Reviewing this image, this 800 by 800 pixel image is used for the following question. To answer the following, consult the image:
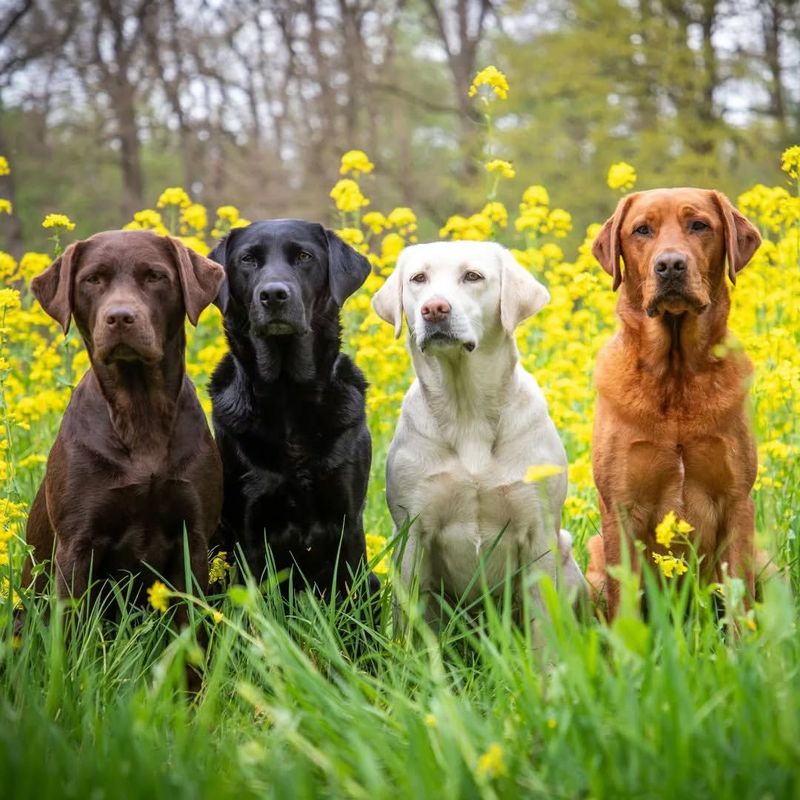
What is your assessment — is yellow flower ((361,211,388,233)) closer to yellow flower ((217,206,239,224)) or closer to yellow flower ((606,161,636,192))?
yellow flower ((217,206,239,224))

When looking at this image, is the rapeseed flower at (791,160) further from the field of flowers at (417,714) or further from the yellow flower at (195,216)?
the yellow flower at (195,216)

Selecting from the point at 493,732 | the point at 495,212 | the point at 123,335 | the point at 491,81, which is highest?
the point at 491,81

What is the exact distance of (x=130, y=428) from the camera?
3.51m

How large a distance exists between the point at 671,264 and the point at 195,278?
1.73 meters

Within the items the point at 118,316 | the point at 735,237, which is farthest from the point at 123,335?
the point at 735,237

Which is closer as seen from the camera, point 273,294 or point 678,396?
point 678,396

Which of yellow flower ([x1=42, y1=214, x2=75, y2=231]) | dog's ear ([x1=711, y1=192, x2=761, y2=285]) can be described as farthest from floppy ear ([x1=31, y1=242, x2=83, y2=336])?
dog's ear ([x1=711, y1=192, x2=761, y2=285])

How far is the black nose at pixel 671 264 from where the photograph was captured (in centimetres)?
363

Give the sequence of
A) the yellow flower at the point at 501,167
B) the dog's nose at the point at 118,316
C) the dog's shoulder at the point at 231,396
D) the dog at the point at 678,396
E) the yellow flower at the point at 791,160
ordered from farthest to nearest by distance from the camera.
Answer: the yellow flower at the point at 501,167 < the yellow flower at the point at 791,160 < the dog's shoulder at the point at 231,396 < the dog at the point at 678,396 < the dog's nose at the point at 118,316

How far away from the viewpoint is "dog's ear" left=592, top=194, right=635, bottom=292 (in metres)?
3.94

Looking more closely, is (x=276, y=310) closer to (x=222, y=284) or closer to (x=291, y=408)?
(x=222, y=284)

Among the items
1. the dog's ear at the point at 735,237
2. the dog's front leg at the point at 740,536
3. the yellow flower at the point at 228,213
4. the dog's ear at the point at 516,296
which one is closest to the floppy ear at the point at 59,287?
the dog's ear at the point at 516,296

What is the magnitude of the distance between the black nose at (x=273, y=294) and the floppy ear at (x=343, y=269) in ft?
0.97

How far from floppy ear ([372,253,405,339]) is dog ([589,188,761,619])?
2.69 ft
